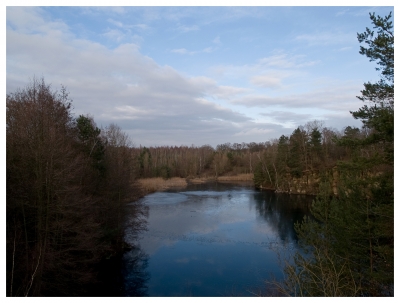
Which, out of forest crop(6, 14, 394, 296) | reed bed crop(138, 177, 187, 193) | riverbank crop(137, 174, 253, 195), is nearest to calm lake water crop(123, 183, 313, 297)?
forest crop(6, 14, 394, 296)

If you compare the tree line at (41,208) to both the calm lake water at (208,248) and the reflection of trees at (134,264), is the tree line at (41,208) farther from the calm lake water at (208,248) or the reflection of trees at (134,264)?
the calm lake water at (208,248)

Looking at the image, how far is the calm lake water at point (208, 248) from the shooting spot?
34.4ft

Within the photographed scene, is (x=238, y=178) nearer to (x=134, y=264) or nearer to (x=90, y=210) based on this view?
(x=134, y=264)

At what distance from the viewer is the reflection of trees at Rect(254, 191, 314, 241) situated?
1769 centimetres

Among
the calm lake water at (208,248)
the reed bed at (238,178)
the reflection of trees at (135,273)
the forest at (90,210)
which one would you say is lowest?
the reflection of trees at (135,273)

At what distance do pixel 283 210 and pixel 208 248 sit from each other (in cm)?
1111

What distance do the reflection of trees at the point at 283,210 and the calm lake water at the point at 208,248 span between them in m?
0.06

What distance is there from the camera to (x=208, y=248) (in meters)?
14.1

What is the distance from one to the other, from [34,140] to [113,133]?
37.3 feet

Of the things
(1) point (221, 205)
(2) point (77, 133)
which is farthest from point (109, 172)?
(1) point (221, 205)

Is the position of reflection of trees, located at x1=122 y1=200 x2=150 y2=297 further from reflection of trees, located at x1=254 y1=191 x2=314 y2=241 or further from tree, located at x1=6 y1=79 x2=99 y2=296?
reflection of trees, located at x1=254 y1=191 x2=314 y2=241

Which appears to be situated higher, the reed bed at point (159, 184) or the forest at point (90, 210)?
the forest at point (90, 210)

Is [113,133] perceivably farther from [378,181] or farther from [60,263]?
[378,181]

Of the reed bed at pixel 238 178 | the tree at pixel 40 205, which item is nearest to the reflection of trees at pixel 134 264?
the tree at pixel 40 205
